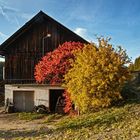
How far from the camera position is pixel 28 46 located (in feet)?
110

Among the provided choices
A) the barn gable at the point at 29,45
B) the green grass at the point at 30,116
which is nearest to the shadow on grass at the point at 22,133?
the green grass at the point at 30,116

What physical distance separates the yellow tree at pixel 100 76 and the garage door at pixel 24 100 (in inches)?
328

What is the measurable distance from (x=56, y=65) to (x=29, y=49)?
5.81 m

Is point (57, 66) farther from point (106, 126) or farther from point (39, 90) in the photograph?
point (106, 126)

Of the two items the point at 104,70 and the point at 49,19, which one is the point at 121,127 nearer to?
the point at 104,70

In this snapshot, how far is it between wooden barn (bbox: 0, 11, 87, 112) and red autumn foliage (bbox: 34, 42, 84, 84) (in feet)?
9.08

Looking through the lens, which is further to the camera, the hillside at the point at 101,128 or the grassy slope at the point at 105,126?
the hillside at the point at 101,128

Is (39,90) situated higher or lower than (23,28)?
lower

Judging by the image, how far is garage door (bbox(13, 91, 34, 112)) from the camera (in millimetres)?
31406

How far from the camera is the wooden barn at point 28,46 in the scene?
32.7 meters

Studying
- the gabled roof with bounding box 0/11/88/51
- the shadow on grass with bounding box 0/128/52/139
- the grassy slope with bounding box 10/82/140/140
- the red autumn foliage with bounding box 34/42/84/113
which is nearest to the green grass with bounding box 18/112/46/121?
the red autumn foliage with bounding box 34/42/84/113

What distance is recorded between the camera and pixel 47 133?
60.8 feet

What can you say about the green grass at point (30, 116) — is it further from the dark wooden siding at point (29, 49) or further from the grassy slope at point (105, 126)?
the grassy slope at point (105, 126)

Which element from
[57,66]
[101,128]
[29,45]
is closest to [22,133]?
[101,128]
